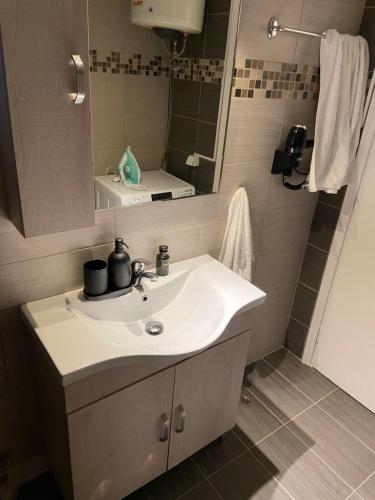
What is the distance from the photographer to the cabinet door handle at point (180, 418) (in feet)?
4.56

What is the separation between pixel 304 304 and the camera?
2254 millimetres

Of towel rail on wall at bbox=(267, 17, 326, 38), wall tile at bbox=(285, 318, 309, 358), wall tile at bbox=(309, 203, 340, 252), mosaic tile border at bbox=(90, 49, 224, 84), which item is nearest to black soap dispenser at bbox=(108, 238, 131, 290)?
mosaic tile border at bbox=(90, 49, 224, 84)

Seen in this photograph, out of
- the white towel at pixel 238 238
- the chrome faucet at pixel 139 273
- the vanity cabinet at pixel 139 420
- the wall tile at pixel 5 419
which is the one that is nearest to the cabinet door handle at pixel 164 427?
the vanity cabinet at pixel 139 420

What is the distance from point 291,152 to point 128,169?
729 millimetres

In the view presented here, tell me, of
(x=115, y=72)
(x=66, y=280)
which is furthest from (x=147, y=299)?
(x=115, y=72)

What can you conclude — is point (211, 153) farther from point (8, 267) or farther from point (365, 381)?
point (365, 381)

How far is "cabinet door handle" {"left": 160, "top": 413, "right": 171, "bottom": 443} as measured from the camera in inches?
52.9

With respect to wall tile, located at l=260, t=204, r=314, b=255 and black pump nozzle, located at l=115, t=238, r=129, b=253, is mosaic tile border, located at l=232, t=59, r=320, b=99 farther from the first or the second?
black pump nozzle, located at l=115, t=238, r=129, b=253

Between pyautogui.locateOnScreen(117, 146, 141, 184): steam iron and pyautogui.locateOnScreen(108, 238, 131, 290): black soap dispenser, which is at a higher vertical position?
pyautogui.locateOnScreen(117, 146, 141, 184): steam iron

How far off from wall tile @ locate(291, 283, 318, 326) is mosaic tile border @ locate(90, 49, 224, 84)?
52.1 inches

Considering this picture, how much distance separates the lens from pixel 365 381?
205cm

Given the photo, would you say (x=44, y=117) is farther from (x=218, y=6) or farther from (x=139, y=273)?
(x=218, y=6)

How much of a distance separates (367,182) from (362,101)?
A: 378 mm

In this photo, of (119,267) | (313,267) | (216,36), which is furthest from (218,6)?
(313,267)
